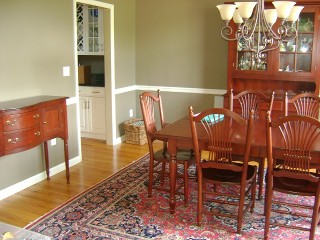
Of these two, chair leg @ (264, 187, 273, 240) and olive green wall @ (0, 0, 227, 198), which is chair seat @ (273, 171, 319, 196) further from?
olive green wall @ (0, 0, 227, 198)

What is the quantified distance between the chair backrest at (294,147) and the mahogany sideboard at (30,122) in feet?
6.63

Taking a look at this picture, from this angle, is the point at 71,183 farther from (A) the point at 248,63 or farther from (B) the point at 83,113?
(A) the point at 248,63

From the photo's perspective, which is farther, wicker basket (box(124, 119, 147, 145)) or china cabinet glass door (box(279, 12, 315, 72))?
wicker basket (box(124, 119, 147, 145))

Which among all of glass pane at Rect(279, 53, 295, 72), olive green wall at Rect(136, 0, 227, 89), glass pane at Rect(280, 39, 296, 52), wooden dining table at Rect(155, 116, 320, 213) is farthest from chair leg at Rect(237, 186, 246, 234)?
olive green wall at Rect(136, 0, 227, 89)

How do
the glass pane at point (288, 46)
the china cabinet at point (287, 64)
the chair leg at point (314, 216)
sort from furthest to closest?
the glass pane at point (288, 46), the china cabinet at point (287, 64), the chair leg at point (314, 216)

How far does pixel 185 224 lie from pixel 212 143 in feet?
2.41

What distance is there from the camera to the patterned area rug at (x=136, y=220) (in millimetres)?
2816

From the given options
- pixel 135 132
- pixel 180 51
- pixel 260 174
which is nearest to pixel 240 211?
pixel 260 174

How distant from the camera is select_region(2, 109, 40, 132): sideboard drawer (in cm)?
302

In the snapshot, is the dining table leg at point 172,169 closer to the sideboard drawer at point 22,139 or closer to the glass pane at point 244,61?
the sideboard drawer at point 22,139

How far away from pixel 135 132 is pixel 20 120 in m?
2.39

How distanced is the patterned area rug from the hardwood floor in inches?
6.1

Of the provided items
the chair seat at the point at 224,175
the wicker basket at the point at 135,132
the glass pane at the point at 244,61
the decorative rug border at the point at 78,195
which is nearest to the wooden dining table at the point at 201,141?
the chair seat at the point at 224,175

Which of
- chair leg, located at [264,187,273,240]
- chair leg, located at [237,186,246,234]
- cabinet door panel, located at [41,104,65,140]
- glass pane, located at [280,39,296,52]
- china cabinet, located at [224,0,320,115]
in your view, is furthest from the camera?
glass pane, located at [280,39,296,52]
